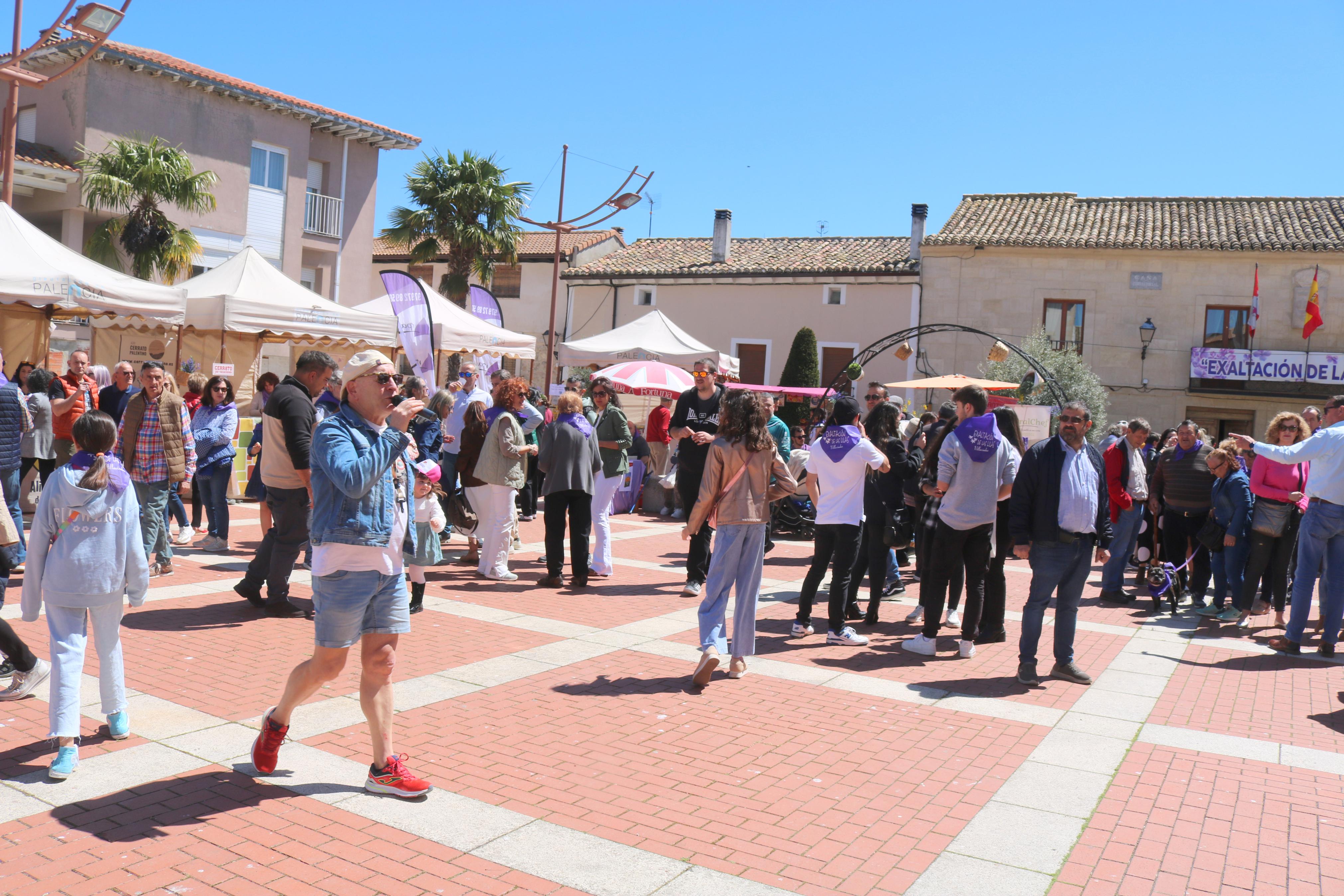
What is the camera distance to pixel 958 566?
713cm

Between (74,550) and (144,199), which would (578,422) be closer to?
(74,550)

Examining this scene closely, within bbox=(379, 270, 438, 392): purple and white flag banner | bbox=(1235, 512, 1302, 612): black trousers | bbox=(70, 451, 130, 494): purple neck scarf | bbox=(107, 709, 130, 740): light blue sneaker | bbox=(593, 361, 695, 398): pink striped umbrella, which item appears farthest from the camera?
bbox=(593, 361, 695, 398): pink striped umbrella

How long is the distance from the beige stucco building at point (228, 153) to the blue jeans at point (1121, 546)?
19107 millimetres

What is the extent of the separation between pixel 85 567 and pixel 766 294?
29.5m

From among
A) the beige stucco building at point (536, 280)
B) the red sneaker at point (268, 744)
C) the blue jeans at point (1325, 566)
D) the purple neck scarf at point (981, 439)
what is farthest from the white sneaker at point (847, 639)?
the beige stucco building at point (536, 280)

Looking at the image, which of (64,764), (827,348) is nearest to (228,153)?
(827,348)

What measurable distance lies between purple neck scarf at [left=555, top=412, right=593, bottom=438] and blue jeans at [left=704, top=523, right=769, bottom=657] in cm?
285

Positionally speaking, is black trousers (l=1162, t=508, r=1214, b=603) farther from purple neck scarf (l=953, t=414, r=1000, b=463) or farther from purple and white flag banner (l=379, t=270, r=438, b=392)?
purple and white flag banner (l=379, t=270, r=438, b=392)

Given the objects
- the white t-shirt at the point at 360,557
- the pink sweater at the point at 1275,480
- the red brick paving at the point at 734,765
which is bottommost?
the red brick paving at the point at 734,765

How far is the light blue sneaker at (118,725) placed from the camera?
4441 millimetres

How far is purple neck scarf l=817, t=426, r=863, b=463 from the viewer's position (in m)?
7.04

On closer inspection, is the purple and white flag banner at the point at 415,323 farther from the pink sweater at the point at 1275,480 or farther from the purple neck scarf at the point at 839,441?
the pink sweater at the point at 1275,480

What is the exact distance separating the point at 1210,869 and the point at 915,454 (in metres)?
5.18

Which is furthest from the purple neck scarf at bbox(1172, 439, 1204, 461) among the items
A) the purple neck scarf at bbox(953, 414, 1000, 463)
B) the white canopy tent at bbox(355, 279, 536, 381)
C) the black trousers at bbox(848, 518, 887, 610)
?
the white canopy tent at bbox(355, 279, 536, 381)
